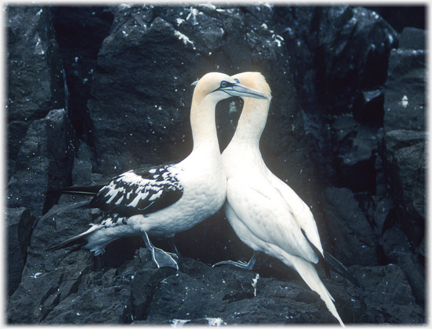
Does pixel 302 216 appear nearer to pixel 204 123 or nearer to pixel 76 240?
pixel 204 123

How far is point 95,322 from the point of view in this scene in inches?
110

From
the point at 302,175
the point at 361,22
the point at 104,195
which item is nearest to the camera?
the point at 104,195

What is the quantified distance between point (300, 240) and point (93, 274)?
1.77 metres

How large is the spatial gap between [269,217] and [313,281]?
24.7 inches

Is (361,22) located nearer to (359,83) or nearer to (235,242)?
(359,83)

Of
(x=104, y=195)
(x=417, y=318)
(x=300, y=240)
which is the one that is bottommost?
(x=417, y=318)

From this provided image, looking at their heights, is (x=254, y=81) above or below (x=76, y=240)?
above

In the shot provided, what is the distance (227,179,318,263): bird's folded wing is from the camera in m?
3.42

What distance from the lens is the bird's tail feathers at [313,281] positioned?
3.11 metres

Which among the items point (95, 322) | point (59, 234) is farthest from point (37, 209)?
point (95, 322)

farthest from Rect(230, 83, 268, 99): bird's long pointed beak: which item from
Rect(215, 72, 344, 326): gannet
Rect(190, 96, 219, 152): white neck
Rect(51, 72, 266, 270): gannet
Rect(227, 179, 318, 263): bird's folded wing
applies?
Rect(227, 179, 318, 263): bird's folded wing

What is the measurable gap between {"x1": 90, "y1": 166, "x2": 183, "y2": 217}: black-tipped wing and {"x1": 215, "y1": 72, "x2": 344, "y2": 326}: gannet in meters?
0.59

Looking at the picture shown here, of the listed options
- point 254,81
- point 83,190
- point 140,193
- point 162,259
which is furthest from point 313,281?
point 83,190

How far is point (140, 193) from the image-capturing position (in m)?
3.47
